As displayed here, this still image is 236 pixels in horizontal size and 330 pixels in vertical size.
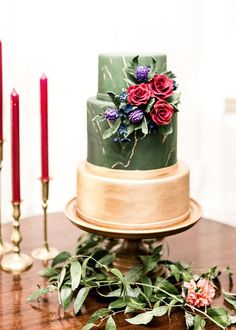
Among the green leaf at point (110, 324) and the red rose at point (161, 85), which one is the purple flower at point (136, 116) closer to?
the red rose at point (161, 85)

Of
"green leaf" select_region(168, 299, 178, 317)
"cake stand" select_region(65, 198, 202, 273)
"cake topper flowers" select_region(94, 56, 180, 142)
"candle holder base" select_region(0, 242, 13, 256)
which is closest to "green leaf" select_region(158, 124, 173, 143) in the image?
"cake topper flowers" select_region(94, 56, 180, 142)

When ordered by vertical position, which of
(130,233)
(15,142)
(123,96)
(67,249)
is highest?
(123,96)

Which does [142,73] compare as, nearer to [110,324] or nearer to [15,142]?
[15,142]

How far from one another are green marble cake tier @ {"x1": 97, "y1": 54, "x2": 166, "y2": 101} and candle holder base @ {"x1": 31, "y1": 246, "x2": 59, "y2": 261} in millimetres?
334

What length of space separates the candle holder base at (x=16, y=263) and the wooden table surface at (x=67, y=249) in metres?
0.01

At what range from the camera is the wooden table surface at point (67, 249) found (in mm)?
972

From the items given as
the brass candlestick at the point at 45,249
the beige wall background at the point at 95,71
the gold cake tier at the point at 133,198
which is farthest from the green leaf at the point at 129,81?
the beige wall background at the point at 95,71

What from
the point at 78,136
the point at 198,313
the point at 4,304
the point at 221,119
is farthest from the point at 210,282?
the point at 221,119

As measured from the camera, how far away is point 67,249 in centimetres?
129

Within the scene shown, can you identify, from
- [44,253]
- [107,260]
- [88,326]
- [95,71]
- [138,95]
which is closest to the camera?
[88,326]

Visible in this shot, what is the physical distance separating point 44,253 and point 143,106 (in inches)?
15.4

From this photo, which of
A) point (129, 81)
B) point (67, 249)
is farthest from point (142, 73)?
point (67, 249)

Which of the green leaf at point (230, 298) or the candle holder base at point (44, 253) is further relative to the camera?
the candle holder base at point (44, 253)

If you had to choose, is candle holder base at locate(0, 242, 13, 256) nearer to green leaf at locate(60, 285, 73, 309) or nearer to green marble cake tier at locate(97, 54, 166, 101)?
green leaf at locate(60, 285, 73, 309)
